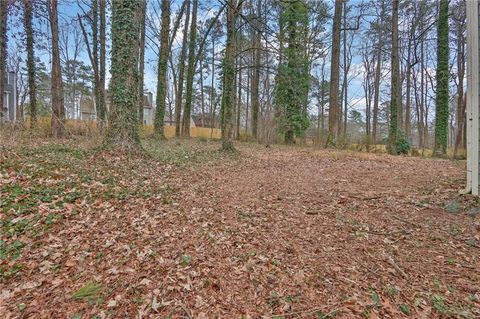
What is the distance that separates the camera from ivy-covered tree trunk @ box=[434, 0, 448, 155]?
1059cm

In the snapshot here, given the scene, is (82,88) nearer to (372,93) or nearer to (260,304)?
(372,93)

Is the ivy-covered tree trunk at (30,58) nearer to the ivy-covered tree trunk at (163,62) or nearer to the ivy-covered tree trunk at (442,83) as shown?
the ivy-covered tree trunk at (163,62)

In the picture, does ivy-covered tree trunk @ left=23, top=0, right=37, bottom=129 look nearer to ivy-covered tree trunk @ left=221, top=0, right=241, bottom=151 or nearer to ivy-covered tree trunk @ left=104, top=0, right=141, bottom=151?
ivy-covered tree trunk @ left=104, top=0, right=141, bottom=151

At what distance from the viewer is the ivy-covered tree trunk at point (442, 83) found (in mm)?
10594

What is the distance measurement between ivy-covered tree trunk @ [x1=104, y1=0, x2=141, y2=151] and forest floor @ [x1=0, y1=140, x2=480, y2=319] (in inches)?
36.9

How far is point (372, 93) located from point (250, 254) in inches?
949

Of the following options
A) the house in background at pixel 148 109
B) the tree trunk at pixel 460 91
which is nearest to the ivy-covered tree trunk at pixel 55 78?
the tree trunk at pixel 460 91

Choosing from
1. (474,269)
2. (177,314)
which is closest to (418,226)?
(474,269)

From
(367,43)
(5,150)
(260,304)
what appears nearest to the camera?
(260,304)

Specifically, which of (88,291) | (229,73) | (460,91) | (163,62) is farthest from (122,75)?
(460,91)

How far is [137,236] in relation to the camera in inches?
104

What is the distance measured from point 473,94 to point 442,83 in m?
9.18

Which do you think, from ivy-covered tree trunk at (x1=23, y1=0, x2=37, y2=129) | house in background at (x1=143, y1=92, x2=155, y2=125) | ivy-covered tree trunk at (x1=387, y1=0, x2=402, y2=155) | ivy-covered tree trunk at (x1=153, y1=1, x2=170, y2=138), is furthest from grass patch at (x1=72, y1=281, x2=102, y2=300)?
house in background at (x1=143, y1=92, x2=155, y2=125)

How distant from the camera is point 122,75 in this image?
5223mm
